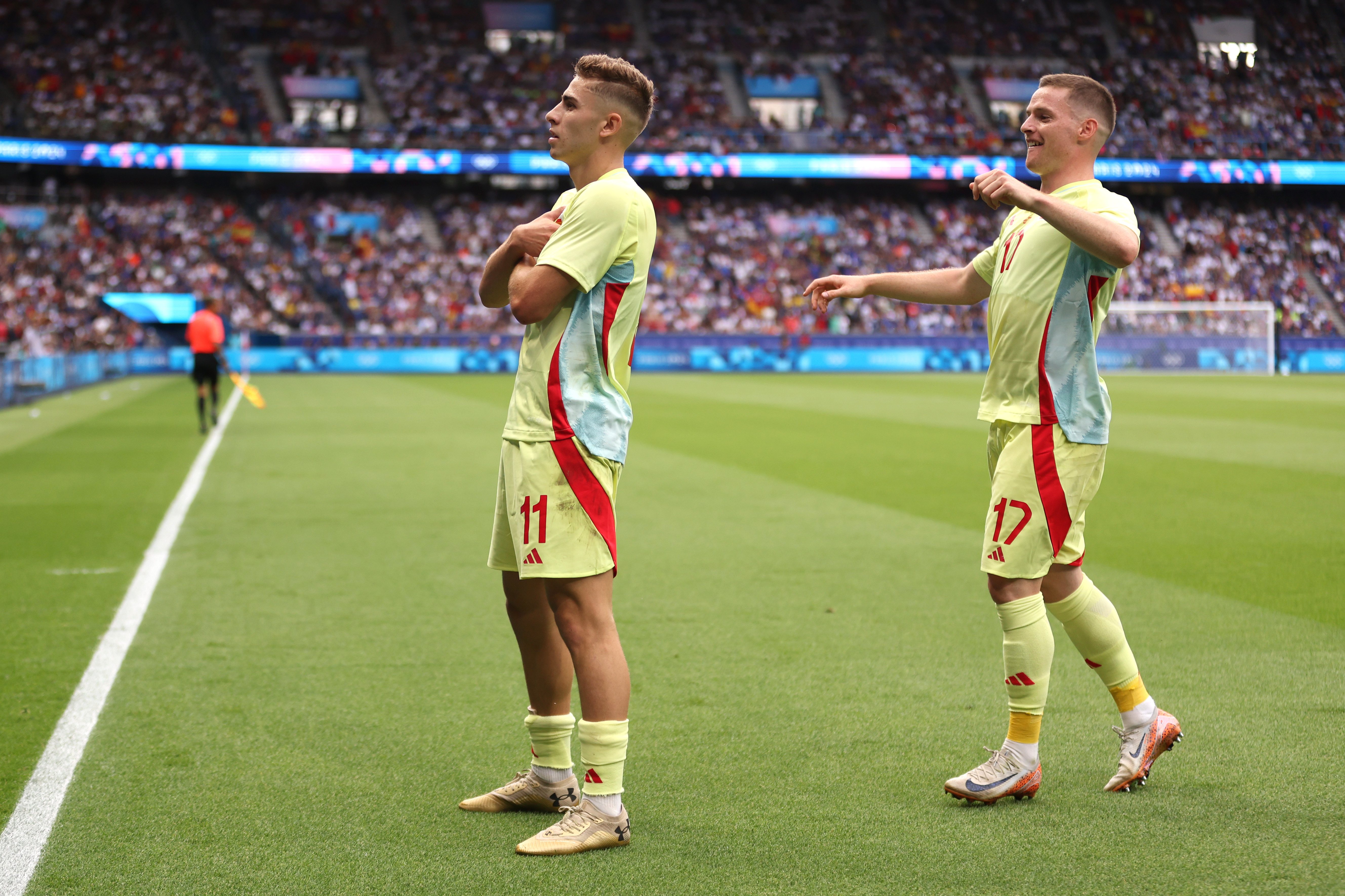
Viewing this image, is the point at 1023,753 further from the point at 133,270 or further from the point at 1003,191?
the point at 133,270

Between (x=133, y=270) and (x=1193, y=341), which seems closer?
(x=1193, y=341)

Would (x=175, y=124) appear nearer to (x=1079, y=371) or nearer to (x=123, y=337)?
(x=123, y=337)

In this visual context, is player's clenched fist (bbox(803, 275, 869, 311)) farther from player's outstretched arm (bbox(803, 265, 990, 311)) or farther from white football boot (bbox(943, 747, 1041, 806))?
white football boot (bbox(943, 747, 1041, 806))

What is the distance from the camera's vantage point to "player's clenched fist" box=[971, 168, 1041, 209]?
3625 mm

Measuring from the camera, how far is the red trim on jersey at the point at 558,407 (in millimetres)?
3611

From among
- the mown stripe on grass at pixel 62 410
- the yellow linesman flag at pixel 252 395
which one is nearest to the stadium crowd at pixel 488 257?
the mown stripe on grass at pixel 62 410

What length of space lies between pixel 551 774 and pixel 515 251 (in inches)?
61.8

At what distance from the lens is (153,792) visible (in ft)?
13.4

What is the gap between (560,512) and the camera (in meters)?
3.62

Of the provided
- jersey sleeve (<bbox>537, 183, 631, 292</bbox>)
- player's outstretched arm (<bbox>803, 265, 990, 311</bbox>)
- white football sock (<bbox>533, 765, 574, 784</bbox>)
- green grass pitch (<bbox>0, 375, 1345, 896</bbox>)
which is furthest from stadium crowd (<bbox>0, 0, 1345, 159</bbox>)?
jersey sleeve (<bbox>537, 183, 631, 292</bbox>)

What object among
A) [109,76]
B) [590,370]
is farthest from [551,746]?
[109,76]

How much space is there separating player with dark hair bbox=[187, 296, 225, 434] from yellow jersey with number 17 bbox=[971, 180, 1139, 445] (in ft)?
50.5

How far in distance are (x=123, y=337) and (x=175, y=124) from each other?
8943 millimetres

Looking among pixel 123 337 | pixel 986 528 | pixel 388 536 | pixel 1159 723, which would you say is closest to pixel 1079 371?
pixel 986 528
